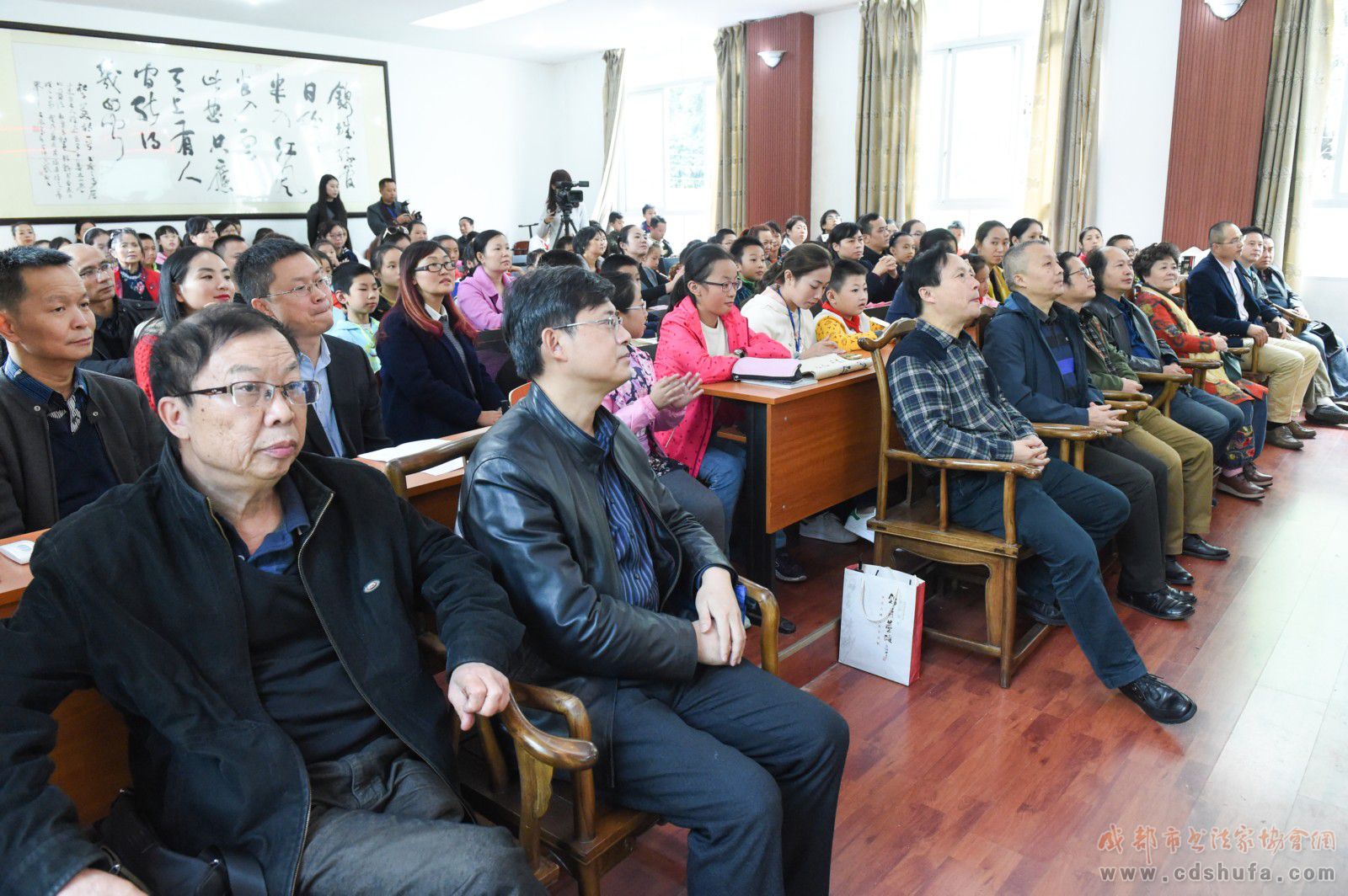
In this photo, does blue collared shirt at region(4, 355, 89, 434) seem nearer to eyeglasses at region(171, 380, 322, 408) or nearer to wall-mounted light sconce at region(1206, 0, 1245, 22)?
eyeglasses at region(171, 380, 322, 408)

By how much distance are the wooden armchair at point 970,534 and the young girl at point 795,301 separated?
776mm

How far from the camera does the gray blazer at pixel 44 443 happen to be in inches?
65.0

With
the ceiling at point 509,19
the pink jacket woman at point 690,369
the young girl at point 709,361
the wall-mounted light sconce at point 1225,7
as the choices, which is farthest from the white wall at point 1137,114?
the pink jacket woman at point 690,369

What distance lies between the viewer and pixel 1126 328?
3.50 m

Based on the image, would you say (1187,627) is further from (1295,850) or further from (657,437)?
(657,437)

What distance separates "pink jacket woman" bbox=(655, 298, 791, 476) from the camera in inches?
106

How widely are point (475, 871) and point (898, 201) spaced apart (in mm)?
7776

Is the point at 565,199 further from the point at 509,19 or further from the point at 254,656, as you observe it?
the point at 254,656

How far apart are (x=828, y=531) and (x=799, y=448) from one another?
786mm

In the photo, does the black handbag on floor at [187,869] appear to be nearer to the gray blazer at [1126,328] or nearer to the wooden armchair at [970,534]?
the wooden armchair at [970,534]

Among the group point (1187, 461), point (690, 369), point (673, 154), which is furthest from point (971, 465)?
point (673, 154)

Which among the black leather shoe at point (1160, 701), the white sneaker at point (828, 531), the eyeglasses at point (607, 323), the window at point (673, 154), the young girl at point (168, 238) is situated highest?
the window at point (673, 154)

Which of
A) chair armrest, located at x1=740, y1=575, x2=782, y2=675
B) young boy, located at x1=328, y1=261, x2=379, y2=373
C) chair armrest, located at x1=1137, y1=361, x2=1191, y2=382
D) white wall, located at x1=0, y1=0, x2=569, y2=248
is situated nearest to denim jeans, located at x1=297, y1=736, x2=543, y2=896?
chair armrest, located at x1=740, y1=575, x2=782, y2=675

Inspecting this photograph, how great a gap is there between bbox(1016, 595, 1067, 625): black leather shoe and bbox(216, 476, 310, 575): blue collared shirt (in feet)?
6.90
